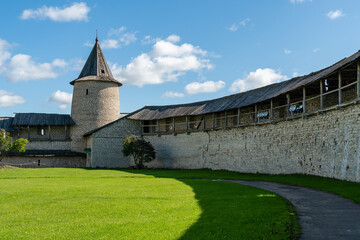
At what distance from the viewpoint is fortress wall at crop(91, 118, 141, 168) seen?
38281mm

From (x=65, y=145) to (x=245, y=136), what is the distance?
22629mm

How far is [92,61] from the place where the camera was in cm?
4453

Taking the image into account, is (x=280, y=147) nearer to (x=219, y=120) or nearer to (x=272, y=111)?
(x=272, y=111)

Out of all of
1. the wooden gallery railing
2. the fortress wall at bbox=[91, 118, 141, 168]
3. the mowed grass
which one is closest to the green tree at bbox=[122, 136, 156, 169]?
the wooden gallery railing

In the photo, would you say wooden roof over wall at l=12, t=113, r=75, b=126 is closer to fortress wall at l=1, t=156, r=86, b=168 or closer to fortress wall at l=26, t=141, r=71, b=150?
fortress wall at l=26, t=141, r=71, b=150

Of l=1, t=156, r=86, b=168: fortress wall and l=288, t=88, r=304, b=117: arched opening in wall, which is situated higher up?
l=288, t=88, r=304, b=117: arched opening in wall


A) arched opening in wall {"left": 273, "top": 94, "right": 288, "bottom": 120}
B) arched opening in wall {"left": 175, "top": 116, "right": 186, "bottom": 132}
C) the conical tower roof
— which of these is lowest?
arched opening in wall {"left": 175, "top": 116, "right": 186, "bottom": 132}

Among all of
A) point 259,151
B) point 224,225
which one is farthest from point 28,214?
point 259,151

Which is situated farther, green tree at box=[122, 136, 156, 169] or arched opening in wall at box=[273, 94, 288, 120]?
green tree at box=[122, 136, 156, 169]

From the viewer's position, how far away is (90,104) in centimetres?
4250

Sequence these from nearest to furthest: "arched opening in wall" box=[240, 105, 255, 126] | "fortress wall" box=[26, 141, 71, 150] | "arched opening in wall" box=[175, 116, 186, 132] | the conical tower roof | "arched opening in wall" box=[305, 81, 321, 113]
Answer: "arched opening in wall" box=[305, 81, 321, 113], "arched opening in wall" box=[240, 105, 255, 126], "arched opening in wall" box=[175, 116, 186, 132], "fortress wall" box=[26, 141, 71, 150], the conical tower roof

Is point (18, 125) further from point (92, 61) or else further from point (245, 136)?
point (245, 136)

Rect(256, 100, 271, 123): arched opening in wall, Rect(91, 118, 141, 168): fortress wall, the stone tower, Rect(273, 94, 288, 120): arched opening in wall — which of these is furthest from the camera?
the stone tower

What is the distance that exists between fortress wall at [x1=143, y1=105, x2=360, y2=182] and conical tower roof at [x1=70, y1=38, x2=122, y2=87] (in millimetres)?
9418
